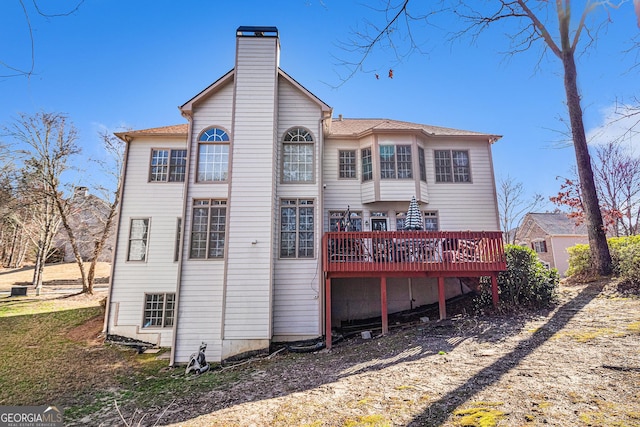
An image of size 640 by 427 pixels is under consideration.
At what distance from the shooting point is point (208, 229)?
34.4ft

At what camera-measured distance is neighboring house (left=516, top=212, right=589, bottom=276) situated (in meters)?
25.5

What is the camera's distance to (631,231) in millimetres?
21688

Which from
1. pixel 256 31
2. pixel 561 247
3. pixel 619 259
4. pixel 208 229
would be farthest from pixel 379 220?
pixel 561 247

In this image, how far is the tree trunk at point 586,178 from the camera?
33.1 ft

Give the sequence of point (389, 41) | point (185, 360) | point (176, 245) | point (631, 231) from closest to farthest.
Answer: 1. point (389, 41)
2. point (185, 360)
3. point (176, 245)
4. point (631, 231)

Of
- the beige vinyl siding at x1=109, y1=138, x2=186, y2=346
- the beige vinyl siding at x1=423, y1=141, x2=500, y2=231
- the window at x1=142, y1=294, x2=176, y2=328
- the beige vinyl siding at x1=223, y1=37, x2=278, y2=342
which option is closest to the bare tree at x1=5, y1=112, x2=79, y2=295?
the beige vinyl siding at x1=109, y1=138, x2=186, y2=346

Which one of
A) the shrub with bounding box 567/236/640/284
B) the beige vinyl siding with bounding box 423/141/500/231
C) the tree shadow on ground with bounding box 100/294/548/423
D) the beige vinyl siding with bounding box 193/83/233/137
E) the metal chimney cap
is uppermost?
the metal chimney cap

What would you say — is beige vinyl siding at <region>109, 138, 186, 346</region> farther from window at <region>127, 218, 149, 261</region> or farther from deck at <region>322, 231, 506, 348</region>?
deck at <region>322, 231, 506, 348</region>

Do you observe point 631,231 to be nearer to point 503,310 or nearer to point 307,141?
point 503,310

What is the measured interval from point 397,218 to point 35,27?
11360mm

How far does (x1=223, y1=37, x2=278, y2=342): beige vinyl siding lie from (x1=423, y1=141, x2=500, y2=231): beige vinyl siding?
22.0 ft

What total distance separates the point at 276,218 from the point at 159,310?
5.90 meters

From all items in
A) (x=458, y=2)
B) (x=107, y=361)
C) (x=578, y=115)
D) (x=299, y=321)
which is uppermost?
(x=578, y=115)

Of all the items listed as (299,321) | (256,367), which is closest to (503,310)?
(299,321)
